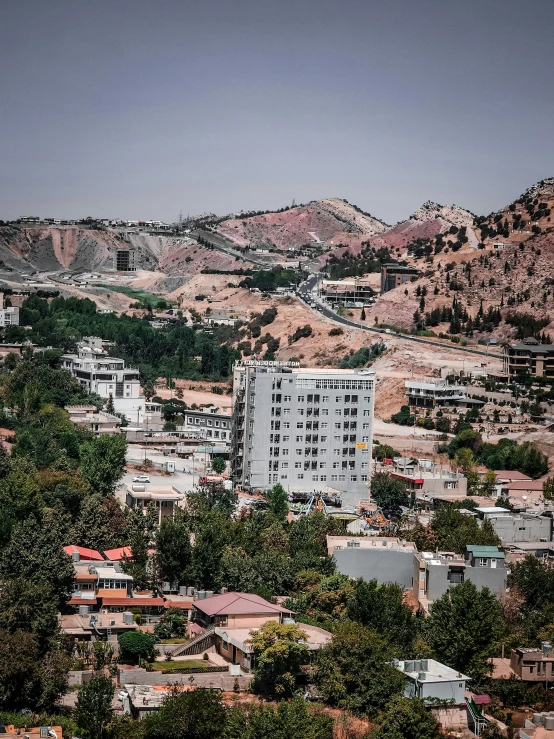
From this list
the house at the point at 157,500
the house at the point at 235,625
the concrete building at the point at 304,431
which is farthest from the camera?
the concrete building at the point at 304,431

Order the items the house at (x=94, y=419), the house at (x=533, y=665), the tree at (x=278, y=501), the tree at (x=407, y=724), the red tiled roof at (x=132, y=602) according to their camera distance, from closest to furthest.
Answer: the tree at (x=407, y=724)
the house at (x=533, y=665)
the red tiled roof at (x=132, y=602)
the tree at (x=278, y=501)
the house at (x=94, y=419)

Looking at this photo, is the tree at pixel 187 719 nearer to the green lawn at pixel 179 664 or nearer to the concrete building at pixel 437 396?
the green lawn at pixel 179 664

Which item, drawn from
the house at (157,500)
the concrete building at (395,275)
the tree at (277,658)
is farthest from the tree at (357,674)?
the concrete building at (395,275)

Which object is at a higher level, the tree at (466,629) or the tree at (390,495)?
the tree at (390,495)

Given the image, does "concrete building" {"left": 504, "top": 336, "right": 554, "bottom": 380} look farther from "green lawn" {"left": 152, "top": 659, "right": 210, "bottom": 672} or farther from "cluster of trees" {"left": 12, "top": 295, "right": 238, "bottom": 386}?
"green lawn" {"left": 152, "top": 659, "right": 210, "bottom": 672}

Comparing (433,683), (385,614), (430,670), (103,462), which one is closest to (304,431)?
(103,462)

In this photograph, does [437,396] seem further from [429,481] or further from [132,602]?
[132,602]

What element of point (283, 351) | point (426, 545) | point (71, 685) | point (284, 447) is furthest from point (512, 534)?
point (283, 351)
